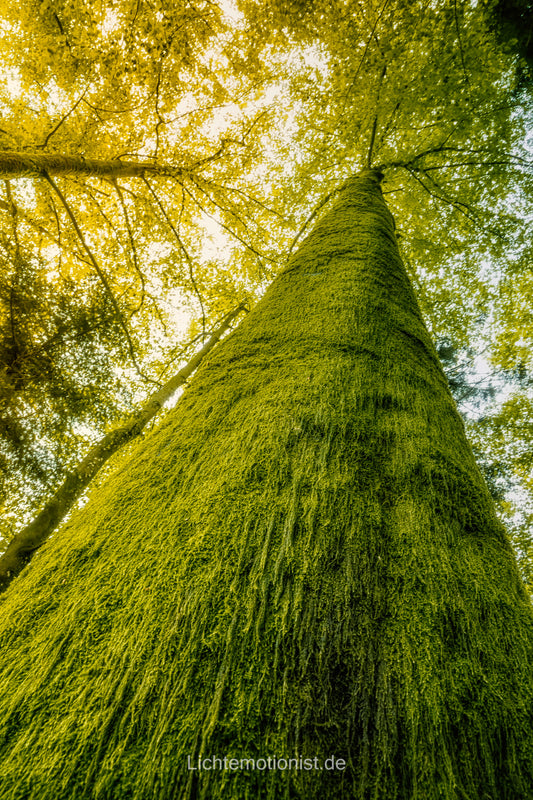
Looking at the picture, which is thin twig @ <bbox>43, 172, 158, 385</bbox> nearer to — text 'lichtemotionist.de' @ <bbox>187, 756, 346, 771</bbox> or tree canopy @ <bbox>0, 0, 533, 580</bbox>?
tree canopy @ <bbox>0, 0, 533, 580</bbox>

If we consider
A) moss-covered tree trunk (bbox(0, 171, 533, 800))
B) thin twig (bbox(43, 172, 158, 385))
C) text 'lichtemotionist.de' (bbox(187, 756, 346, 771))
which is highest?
thin twig (bbox(43, 172, 158, 385))

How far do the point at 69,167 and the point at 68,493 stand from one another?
14.8ft

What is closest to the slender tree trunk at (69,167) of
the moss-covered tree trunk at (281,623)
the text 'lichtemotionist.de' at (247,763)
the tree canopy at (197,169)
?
the tree canopy at (197,169)

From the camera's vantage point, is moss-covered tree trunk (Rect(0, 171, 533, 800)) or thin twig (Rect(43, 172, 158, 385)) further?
thin twig (Rect(43, 172, 158, 385))

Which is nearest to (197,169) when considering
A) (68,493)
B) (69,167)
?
(69,167)

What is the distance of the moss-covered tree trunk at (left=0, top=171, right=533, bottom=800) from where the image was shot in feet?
1.90

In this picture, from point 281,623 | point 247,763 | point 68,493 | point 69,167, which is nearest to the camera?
point 247,763

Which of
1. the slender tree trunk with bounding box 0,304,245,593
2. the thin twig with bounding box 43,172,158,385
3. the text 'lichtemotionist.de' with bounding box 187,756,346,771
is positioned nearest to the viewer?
the text 'lichtemotionist.de' with bounding box 187,756,346,771

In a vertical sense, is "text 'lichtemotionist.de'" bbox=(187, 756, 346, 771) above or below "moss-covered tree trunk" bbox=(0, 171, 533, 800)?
below

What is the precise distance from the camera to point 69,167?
4.30 meters

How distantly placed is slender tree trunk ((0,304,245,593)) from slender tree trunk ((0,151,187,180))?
295 centimetres

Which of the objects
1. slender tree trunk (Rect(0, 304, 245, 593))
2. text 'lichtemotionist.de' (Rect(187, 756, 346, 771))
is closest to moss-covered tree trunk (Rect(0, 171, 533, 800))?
text 'lichtemotionist.de' (Rect(187, 756, 346, 771))

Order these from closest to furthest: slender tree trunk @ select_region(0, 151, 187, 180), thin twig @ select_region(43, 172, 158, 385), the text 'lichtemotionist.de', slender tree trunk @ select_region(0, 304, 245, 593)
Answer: the text 'lichtemotionist.de' < slender tree trunk @ select_region(0, 151, 187, 180) < slender tree trunk @ select_region(0, 304, 245, 593) < thin twig @ select_region(43, 172, 158, 385)

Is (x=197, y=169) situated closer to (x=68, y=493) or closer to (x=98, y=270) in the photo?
(x=98, y=270)
